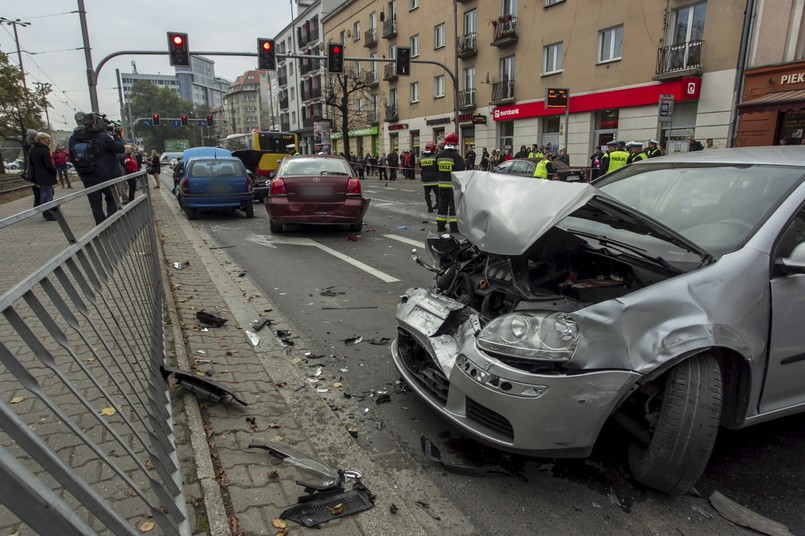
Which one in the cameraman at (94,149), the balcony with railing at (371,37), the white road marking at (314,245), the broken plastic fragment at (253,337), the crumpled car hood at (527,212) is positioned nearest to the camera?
the crumpled car hood at (527,212)

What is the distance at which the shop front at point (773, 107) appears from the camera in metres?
15.4

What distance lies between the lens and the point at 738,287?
2.48 meters

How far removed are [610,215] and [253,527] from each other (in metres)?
2.63

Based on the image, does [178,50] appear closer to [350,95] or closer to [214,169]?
[214,169]

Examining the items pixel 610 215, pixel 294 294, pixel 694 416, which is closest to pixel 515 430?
pixel 694 416

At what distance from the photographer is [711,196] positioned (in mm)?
3326

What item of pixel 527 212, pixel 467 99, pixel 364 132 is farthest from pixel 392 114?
pixel 527 212

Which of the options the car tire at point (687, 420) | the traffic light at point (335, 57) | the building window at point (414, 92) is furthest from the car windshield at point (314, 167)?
the building window at point (414, 92)

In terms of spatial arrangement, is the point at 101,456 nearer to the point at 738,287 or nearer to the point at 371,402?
the point at 371,402

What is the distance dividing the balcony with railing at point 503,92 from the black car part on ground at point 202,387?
86.5 feet

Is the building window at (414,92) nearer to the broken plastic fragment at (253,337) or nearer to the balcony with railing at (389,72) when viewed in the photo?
the balcony with railing at (389,72)

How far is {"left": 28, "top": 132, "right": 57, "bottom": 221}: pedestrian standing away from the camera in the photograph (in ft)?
32.8

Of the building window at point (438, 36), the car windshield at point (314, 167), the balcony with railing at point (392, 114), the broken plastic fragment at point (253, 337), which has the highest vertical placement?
the building window at point (438, 36)

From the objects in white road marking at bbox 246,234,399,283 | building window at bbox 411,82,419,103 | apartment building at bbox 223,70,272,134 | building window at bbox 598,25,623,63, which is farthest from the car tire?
apartment building at bbox 223,70,272,134
